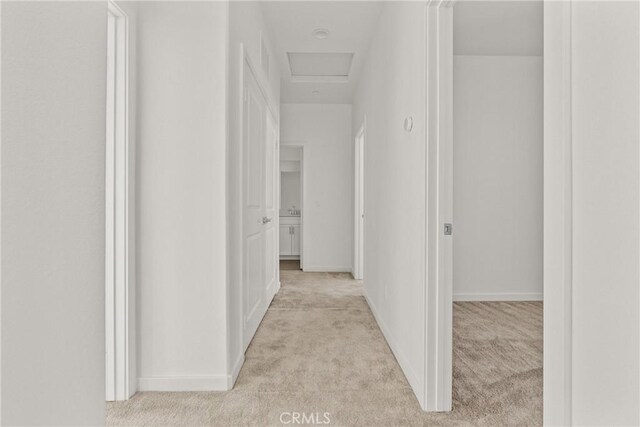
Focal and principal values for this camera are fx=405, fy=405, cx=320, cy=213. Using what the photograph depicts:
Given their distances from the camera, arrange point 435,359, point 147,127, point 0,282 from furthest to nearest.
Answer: point 147,127 < point 435,359 < point 0,282

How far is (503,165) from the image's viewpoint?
4191mm

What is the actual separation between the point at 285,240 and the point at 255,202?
472 centimetres

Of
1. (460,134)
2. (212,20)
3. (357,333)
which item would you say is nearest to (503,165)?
(460,134)

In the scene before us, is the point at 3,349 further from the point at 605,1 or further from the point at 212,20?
the point at 212,20

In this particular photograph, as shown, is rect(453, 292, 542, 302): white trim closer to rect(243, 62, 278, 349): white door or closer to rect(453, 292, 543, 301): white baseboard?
rect(453, 292, 543, 301): white baseboard

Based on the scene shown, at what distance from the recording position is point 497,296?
13.7 ft

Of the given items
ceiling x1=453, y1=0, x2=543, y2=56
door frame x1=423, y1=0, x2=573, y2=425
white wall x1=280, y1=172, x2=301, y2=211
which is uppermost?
ceiling x1=453, y1=0, x2=543, y2=56

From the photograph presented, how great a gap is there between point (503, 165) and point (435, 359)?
9.71ft

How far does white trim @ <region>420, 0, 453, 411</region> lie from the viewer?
6.00ft

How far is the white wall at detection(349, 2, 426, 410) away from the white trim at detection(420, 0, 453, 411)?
5cm

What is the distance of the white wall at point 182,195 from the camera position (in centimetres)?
200

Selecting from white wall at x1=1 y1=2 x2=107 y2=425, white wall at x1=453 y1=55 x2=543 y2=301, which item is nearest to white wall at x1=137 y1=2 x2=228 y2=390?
white wall at x1=1 y1=2 x2=107 y2=425

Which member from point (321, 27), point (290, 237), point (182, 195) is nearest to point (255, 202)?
point (182, 195)

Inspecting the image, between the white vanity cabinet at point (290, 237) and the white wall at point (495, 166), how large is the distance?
155 inches
